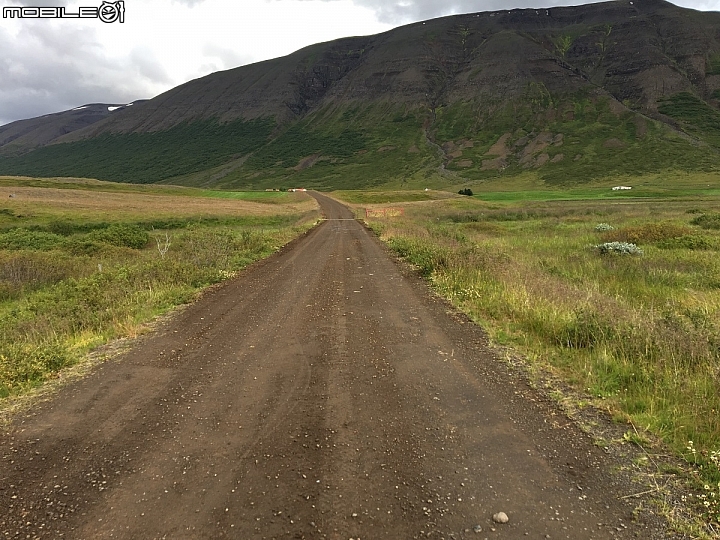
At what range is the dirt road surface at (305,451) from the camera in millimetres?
3477

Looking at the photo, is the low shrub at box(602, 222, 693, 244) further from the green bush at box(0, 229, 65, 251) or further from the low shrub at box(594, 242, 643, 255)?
the green bush at box(0, 229, 65, 251)

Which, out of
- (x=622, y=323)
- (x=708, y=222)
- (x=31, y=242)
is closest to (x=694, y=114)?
(x=708, y=222)

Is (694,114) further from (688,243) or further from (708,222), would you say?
(688,243)

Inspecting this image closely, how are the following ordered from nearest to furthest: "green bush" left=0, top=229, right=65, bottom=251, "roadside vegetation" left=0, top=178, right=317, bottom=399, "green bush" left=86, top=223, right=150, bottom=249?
"roadside vegetation" left=0, top=178, right=317, bottom=399 → "green bush" left=0, top=229, right=65, bottom=251 → "green bush" left=86, top=223, right=150, bottom=249

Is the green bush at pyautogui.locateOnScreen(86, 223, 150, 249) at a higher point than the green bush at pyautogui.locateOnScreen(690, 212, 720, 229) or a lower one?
higher

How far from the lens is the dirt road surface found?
11.4 feet

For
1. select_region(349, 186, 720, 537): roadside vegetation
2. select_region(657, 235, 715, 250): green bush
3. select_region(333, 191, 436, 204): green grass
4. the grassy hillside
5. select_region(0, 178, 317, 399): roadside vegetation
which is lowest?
select_region(657, 235, 715, 250): green bush

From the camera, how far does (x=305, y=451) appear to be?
14.6 feet

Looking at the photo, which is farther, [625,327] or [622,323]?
[622,323]

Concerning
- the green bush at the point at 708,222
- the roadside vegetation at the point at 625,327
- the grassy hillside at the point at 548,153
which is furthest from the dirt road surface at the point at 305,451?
the grassy hillside at the point at 548,153

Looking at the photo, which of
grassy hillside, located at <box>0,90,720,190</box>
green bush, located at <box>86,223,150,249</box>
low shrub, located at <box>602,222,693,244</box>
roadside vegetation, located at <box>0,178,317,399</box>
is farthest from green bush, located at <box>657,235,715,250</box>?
grassy hillside, located at <box>0,90,720,190</box>

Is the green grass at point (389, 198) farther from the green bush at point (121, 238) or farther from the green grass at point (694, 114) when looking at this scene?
the green grass at point (694, 114)

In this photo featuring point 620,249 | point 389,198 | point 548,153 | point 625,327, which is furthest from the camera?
point 548,153

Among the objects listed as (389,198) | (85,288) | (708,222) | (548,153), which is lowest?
(708,222)
